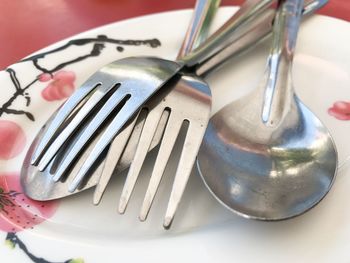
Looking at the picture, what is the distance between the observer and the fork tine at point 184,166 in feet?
1.14

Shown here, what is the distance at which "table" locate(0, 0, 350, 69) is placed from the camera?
657mm

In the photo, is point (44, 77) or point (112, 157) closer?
point (112, 157)

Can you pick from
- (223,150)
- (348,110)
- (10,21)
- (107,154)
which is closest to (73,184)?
(107,154)

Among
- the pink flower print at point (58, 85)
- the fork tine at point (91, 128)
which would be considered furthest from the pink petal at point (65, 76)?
the fork tine at point (91, 128)

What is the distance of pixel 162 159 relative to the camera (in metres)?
0.39

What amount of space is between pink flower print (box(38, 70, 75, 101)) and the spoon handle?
221mm

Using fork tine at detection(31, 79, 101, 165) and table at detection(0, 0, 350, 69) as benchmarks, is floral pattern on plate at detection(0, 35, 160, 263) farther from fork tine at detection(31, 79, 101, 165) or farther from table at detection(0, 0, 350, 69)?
table at detection(0, 0, 350, 69)

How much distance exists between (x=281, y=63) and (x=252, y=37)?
63 mm

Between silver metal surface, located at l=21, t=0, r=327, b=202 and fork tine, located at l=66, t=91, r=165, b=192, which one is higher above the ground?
fork tine, located at l=66, t=91, r=165, b=192

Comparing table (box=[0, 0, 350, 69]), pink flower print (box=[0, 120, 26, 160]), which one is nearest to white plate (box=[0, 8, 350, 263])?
pink flower print (box=[0, 120, 26, 160])

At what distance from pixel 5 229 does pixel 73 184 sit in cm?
7

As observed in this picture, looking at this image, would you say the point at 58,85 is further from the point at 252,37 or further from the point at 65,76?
the point at 252,37

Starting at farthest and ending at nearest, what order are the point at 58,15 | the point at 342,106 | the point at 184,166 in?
the point at 58,15 < the point at 342,106 < the point at 184,166

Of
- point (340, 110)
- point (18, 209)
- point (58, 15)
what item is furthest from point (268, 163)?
point (58, 15)
